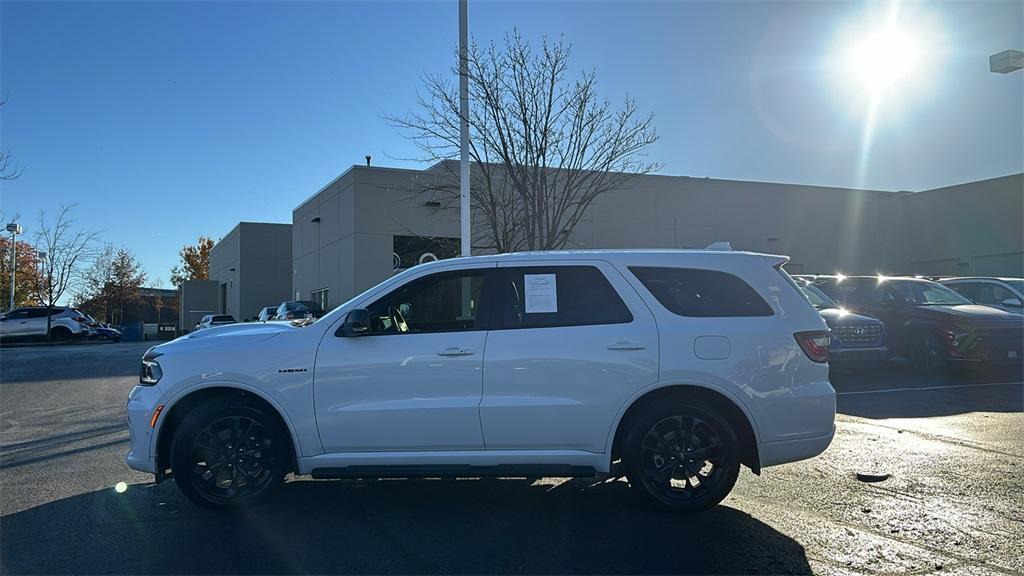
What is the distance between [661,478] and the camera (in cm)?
505

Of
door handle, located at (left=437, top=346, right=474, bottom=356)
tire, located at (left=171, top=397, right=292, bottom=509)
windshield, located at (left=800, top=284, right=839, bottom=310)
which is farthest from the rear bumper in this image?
windshield, located at (left=800, top=284, right=839, bottom=310)

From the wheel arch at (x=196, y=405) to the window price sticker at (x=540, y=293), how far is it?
1996 millimetres

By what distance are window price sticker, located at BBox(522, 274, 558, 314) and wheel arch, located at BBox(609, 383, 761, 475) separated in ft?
3.09

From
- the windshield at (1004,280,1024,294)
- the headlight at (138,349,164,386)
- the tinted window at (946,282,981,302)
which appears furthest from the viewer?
the tinted window at (946,282,981,302)

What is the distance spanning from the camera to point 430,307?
5.53 metres

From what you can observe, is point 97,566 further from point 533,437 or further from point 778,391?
point 778,391

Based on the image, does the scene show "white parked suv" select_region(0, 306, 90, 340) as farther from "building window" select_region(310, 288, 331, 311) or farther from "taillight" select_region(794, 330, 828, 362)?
"taillight" select_region(794, 330, 828, 362)

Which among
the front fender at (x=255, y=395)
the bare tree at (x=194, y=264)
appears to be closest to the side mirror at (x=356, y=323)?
the front fender at (x=255, y=395)

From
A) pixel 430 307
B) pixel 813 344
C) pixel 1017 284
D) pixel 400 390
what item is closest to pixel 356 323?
pixel 400 390

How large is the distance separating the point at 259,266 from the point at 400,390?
4508 centimetres

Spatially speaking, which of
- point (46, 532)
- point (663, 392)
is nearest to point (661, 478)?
point (663, 392)

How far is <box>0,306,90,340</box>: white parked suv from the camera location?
29.8 meters

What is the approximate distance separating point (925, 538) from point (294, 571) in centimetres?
405

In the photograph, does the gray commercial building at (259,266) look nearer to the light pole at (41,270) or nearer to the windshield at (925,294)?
the light pole at (41,270)
